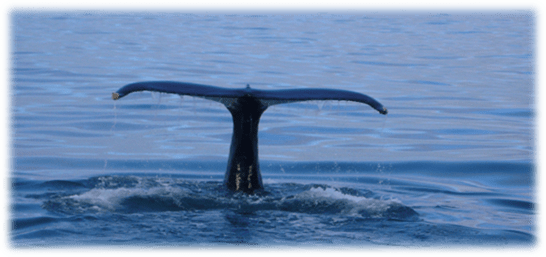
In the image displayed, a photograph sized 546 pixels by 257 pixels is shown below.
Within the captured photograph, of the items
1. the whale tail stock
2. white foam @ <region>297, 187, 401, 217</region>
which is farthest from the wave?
the whale tail stock

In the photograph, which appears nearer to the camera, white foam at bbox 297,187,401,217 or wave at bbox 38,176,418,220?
wave at bbox 38,176,418,220

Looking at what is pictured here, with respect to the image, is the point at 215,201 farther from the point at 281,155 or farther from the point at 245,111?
the point at 281,155

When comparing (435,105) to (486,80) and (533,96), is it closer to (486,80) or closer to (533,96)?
(533,96)

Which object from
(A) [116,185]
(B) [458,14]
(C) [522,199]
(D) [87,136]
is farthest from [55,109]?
(B) [458,14]

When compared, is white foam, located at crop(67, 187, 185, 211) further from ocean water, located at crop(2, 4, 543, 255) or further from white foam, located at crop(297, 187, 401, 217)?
white foam, located at crop(297, 187, 401, 217)

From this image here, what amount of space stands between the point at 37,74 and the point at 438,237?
15117 mm

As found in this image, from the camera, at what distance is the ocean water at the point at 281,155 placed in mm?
7703

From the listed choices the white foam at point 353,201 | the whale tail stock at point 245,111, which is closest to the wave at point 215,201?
the white foam at point 353,201

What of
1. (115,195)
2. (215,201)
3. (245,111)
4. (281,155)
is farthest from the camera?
(281,155)

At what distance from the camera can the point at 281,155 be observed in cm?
1248

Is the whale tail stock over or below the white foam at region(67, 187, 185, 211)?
over

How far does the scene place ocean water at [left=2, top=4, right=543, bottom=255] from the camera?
25.3 ft

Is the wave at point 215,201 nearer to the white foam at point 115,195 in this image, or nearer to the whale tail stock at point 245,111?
the white foam at point 115,195

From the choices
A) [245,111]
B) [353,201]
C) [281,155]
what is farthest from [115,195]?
[281,155]
